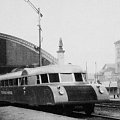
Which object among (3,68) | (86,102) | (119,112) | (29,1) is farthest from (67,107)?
(3,68)

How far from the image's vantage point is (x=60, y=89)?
50.8 feet

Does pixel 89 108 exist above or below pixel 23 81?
below

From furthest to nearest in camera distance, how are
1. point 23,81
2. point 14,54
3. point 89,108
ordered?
point 14,54 < point 23,81 < point 89,108

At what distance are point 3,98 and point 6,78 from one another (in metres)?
1.94

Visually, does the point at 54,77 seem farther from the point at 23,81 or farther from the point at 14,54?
the point at 14,54

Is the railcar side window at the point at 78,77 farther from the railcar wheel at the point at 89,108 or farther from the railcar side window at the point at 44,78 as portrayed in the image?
the railcar side window at the point at 44,78

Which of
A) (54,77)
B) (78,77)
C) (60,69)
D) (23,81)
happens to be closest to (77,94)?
(78,77)

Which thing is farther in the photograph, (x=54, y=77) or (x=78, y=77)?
(x=78, y=77)

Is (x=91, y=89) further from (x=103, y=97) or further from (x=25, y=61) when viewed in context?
(x=25, y=61)

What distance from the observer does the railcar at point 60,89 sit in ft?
50.9

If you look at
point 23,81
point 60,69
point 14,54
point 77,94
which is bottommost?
point 77,94

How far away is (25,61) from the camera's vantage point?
63.2 meters

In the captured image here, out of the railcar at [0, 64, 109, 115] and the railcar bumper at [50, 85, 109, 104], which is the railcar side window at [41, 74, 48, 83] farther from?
the railcar bumper at [50, 85, 109, 104]

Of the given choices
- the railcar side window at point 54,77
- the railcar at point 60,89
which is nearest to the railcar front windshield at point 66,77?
the railcar at point 60,89
